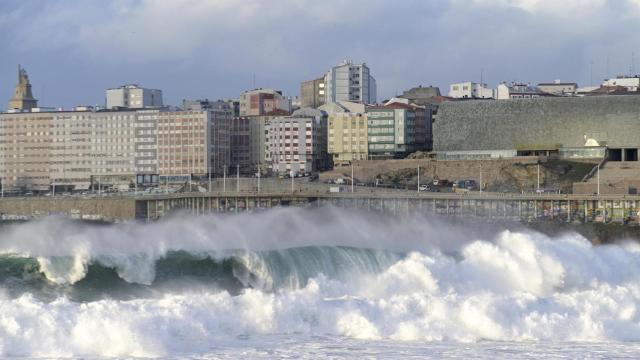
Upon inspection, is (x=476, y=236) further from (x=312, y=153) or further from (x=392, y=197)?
(x=312, y=153)

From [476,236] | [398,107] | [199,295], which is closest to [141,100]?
[398,107]

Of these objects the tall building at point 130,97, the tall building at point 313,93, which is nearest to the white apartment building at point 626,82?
the tall building at point 313,93

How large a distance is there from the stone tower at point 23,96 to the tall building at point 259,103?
2441 centimetres

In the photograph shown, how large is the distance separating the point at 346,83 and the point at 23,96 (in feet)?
122

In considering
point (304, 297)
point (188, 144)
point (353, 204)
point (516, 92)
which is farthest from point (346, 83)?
point (304, 297)

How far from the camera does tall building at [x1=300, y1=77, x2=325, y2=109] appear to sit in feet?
505

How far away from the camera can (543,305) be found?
39.6m

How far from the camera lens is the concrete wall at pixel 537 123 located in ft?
361

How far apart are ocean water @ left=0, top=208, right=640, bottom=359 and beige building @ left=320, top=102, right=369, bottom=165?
7339 cm

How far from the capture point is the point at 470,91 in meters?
156

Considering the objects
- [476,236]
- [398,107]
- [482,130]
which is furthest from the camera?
[398,107]

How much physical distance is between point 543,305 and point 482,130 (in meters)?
76.8

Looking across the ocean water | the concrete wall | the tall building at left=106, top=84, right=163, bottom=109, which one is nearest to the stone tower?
the tall building at left=106, top=84, right=163, bottom=109

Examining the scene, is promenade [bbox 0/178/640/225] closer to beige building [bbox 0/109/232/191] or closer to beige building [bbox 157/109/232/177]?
beige building [bbox 157/109/232/177]
